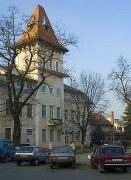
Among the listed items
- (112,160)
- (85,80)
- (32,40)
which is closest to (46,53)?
(32,40)

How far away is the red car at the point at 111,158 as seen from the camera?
26.0 metres

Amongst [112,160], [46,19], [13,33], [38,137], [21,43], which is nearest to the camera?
[112,160]

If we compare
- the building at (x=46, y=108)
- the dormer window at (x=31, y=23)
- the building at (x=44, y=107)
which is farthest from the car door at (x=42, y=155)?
the building at (x=44, y=107)

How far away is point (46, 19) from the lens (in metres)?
84.0

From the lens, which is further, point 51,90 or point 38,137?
point 51,90

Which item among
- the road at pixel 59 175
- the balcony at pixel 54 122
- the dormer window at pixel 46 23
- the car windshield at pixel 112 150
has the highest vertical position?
the dormer window at pixel 46 23

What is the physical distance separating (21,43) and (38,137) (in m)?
25.3

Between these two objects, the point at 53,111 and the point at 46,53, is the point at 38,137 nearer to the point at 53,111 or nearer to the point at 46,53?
the point at 53,111

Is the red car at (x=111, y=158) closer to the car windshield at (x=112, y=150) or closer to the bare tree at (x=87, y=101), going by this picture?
the car windshield at (x=112, y=150)

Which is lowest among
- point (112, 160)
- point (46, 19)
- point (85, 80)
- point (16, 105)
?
point (112, 160)

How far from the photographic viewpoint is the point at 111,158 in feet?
85.2

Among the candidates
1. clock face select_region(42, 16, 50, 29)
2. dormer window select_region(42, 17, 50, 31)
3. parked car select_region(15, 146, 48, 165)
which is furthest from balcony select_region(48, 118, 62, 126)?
parked car select_region(15, 146, 48, 165)

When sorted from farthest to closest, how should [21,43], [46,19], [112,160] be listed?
[46,19], [21,43], [112,160]

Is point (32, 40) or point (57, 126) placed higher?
point (32, 40)
